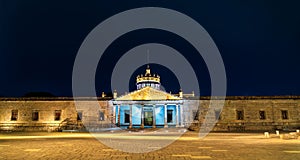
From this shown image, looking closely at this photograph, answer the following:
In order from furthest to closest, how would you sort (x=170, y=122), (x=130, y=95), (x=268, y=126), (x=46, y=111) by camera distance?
(x=170, y=122), (x=130, y=95), (x=46, y=111), (x=268, y=126)

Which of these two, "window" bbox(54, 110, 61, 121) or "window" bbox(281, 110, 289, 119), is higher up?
"window" bbox(54, 110, 61, 121)

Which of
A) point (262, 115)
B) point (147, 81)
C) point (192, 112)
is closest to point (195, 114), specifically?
point (192, 112)

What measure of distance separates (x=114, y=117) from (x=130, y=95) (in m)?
4.93

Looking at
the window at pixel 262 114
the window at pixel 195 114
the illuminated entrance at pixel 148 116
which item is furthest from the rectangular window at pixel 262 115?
the illuminated entrance at pixel 148 116

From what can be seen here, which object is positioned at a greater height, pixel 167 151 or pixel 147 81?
pixel 147 81

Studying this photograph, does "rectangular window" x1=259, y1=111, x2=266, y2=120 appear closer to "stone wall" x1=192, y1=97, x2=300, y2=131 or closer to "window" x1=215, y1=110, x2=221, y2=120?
"stone wall" x1=192, y1=97, x2=300, y2=131

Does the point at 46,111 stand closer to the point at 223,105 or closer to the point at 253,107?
the point at 223,105

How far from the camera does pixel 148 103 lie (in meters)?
43.4

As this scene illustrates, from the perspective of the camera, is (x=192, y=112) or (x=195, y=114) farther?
(x=192, y=112)

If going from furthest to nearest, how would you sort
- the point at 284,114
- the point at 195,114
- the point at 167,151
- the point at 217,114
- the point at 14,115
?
the point at 195,114 → the point at 217,114 → the point at 14,115 → the point at 284,114 → the point at 167,151

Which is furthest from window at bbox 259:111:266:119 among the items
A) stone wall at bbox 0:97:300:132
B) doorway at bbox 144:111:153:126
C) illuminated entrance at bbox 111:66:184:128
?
doorway at bbox 144:111:153:126

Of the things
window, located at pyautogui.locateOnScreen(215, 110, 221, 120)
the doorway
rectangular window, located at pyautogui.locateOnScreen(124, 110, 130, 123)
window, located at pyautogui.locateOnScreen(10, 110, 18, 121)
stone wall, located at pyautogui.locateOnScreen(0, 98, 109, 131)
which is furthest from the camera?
the doorway

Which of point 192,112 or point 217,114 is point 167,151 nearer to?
point 217,114

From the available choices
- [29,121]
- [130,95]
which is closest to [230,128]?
[130,95]
